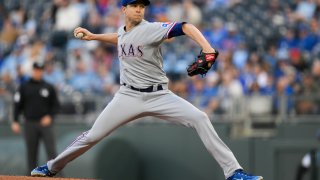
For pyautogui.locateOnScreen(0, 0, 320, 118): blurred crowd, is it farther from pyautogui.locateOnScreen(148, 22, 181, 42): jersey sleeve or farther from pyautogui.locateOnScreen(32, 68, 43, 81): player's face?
pyautogui.locateOnScreen(148, 22, 181, 42): jersey sleeve

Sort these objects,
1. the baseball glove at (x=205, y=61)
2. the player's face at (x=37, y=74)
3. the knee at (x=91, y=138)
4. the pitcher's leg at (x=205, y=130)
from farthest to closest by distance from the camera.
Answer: the player's face at (x=37, y=74)
the knee at (x=91, y=138)
the pitcher's leg at (x=205, y=130)
the baseball glove at (x=205, y=61)

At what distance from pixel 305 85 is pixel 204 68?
20.8ft

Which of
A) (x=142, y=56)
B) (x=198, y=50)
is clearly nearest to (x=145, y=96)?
(x=142, y=56)

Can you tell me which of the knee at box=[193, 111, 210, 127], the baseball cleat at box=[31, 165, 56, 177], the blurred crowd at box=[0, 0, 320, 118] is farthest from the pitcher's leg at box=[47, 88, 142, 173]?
the blurred crowd at box=[0, 0, 320, 118]

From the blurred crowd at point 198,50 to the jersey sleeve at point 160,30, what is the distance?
5480 millimetres

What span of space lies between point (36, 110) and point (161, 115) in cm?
478

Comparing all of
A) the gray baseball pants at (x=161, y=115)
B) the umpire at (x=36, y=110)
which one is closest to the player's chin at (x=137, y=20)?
the gray baseball pants at (x=161, y=115)

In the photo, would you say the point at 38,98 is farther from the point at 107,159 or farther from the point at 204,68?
the point at 204,68

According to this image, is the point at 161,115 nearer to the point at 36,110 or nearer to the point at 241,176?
the point at 241,176

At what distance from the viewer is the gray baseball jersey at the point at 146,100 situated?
648 cm

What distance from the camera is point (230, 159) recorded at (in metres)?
6.46

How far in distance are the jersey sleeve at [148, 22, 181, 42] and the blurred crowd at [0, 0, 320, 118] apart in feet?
18.0

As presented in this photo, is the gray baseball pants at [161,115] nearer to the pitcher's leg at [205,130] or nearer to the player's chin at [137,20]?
the pitcher's leg at [205,130]

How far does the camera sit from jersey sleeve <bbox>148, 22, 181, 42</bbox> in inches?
250
